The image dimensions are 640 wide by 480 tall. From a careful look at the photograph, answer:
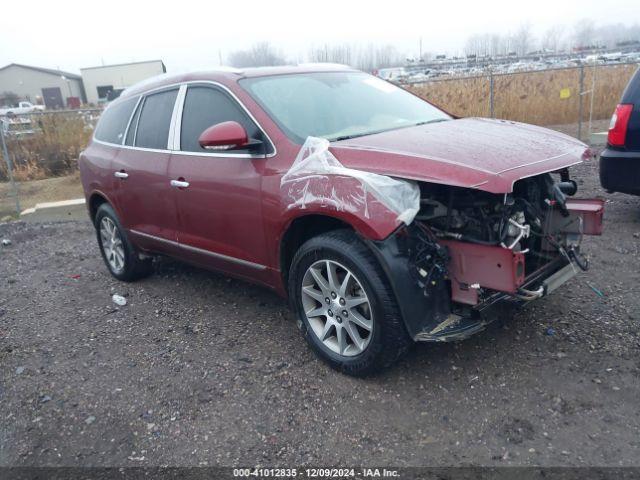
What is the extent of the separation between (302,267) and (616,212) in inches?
179

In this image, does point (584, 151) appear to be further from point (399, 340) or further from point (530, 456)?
point (530, 456)

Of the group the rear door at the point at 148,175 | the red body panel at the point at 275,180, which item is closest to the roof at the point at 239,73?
the red body panel at the point at 275,180

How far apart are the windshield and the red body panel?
130 millimetres

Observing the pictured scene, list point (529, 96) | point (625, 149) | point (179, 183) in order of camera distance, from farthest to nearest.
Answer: point (529, 96) < point (625, 149) < point (179, 183)

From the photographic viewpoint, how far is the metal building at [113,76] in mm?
60438

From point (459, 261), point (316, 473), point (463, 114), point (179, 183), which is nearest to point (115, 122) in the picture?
point (179, 183)

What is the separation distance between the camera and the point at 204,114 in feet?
14.2

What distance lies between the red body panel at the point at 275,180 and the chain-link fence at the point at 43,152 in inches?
320

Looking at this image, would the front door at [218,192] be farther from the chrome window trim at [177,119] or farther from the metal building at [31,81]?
the metal building at [31,81]

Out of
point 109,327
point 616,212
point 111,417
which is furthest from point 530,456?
point 616,212

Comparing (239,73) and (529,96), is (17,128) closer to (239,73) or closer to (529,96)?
(239,73)

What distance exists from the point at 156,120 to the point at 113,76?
64685mm

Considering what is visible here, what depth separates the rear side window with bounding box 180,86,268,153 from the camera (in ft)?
13.0

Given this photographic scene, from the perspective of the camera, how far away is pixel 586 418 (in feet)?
9.59
